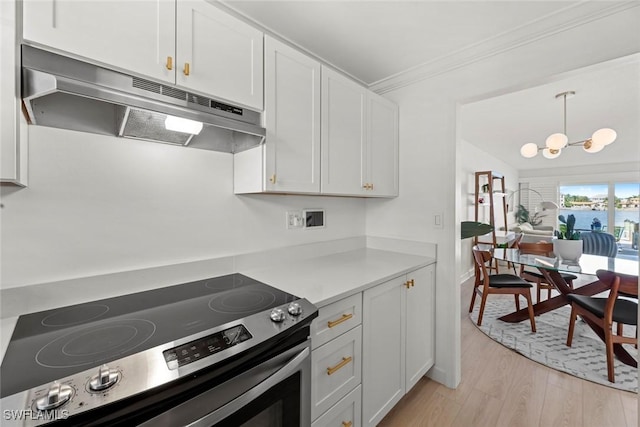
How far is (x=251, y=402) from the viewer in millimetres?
849

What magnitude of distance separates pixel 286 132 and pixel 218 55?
0.46m

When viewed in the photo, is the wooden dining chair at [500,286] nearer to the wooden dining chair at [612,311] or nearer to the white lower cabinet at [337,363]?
the wooden dining chair at [612,311]

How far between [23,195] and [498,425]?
2645 millimetres

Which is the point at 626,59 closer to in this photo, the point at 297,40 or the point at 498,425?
the point at 297,40

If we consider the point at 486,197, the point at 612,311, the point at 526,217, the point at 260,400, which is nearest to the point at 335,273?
the point at 260,400

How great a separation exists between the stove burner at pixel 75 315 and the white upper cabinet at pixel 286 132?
0.82 meters

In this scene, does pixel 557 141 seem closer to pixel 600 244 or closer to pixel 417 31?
pixel 600 244

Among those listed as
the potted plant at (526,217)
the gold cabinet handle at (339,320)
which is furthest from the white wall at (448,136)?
the potted plant at (526,217)

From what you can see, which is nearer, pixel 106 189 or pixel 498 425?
pixel 106 189

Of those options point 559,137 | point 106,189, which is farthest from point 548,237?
point 106,189

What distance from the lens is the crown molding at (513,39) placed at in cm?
139

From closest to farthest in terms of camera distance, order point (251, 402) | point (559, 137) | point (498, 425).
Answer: point (251, 402) → point (498, 425) → point (559, 137)

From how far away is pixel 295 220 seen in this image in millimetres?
1914

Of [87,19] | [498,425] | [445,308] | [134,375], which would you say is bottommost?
[498,425]
